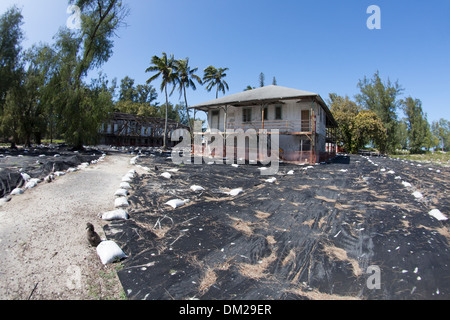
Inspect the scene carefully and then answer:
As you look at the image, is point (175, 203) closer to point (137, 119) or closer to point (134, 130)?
point (137, 119)

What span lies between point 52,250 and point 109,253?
3.01 feet

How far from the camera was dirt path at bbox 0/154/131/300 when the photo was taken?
7.30ft

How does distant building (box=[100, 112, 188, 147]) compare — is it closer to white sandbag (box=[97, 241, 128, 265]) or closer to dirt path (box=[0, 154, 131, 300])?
dirt path (box=[0, 154, 131, 300])

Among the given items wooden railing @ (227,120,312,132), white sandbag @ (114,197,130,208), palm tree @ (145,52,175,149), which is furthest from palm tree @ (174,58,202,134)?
white sandbag @ (114,197,130,208)

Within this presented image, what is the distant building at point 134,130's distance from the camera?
113 feet

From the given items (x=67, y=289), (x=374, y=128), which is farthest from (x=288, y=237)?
(x=374, y=128)

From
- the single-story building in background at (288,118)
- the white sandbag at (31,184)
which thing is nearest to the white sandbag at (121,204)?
the white sandbag at (31,184)

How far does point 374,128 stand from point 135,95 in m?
51.6

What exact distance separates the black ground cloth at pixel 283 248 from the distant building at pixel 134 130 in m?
33.4

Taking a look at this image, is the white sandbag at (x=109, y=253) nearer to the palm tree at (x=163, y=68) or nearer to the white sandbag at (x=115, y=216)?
the white sandbag at (x=115, y=216)

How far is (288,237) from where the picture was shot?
10.6 feet

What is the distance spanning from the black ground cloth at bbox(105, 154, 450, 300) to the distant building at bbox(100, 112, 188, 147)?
33450 millimetres
